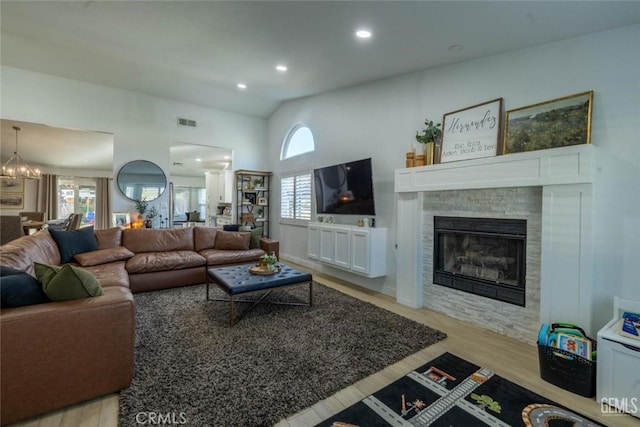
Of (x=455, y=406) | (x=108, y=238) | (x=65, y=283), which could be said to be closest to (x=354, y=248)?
(x=455, y=406)

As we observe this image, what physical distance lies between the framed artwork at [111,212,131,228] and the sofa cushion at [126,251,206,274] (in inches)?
72.6

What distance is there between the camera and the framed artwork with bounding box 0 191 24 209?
842cm

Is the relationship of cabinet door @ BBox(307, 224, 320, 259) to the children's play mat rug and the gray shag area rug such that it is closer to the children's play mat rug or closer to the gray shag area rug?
the gray shag area rug

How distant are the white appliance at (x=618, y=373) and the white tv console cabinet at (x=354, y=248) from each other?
237 centimetres

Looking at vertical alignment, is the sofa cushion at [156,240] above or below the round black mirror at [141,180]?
below

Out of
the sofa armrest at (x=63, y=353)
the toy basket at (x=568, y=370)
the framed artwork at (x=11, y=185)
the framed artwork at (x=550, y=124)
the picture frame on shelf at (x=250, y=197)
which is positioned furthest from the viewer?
the framed artwork at (x=11, y=185)

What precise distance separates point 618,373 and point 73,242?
5.73 m

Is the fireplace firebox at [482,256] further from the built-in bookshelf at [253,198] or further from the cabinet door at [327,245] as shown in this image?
the built-in bookshelf at [253,198]

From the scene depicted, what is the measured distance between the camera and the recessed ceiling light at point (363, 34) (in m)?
2.82

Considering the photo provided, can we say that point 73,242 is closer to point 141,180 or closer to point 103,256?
point 103,256

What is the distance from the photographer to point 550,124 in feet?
8.39

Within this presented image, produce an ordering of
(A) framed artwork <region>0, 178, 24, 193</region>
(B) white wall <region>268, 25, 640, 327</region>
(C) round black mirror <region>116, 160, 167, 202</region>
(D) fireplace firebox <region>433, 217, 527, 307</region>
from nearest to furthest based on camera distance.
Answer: (B) white wall <region>268, 25, 640, 327</region> → (D) fireplace firebox <region>433, 217, 527, 307</region> → (C) round black mirror <region>116, 160, 167, 202</region> → (A) framed artwork <region>0, 178, 24, 193</region>
